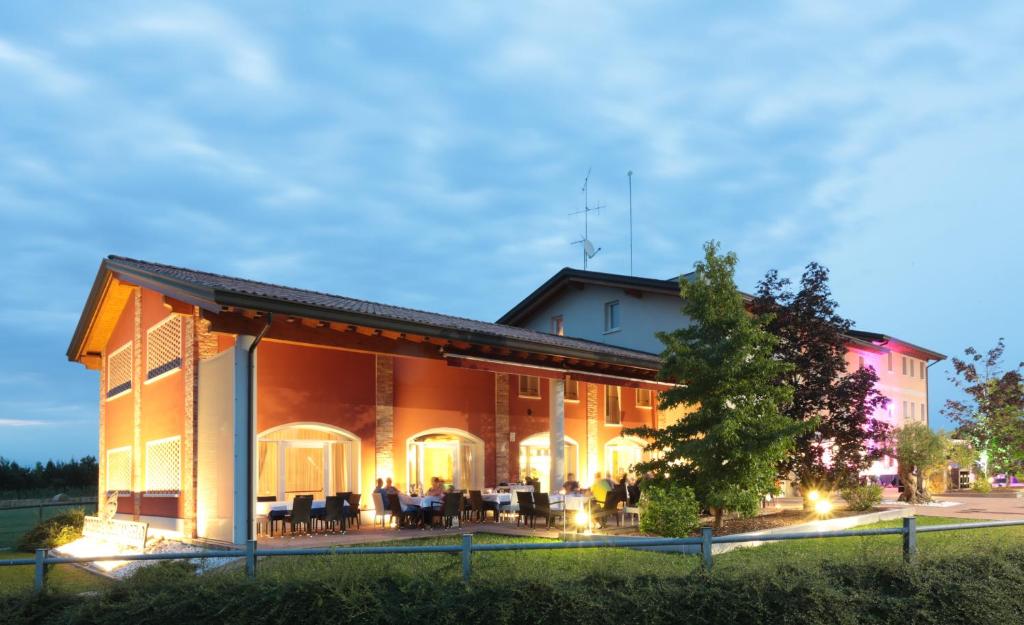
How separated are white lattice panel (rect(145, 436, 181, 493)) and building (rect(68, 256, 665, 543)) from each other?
0.15ft

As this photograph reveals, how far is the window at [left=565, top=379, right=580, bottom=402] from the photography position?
79.6ft

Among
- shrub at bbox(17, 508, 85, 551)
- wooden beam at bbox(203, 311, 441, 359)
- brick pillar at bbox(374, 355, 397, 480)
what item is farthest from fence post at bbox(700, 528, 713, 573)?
shrub at bbox(17, 508, 85, 551)

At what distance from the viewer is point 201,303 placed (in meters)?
13.8

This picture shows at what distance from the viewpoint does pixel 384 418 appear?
1959cm

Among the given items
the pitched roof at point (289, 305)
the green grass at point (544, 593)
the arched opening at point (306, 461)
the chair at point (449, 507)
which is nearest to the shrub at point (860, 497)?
the pitched roof at point (289, 305)

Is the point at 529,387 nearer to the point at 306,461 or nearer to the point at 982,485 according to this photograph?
the point at 306,461

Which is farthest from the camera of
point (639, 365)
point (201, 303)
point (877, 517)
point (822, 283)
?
point (639, 365)

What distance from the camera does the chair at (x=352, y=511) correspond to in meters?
16.5

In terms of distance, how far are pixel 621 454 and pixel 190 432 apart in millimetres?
14376

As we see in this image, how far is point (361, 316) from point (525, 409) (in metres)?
9.24

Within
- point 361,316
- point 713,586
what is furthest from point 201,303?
point 713,586

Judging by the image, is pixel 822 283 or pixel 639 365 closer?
pixel 822 283

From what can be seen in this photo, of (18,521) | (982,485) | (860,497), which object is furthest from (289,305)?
(982,485)

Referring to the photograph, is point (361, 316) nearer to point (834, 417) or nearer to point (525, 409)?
point (525, 409)
